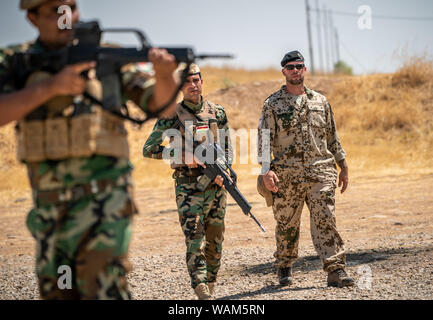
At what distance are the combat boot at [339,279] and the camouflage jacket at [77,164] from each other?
11.8 feet

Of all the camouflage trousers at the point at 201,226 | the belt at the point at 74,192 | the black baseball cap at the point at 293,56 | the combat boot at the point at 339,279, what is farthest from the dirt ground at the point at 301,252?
the belt at the point at 74,192

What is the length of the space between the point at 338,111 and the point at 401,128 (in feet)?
10.6

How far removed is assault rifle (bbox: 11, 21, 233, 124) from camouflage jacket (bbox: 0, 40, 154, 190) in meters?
0.06

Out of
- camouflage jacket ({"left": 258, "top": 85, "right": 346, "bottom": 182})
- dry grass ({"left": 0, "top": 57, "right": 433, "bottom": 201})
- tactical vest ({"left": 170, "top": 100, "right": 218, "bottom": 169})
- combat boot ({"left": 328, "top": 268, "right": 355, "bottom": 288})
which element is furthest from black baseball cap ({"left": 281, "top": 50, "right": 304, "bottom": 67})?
dry grass ({"left": 0, "top": 57, "right": 433, "bottom": 201})

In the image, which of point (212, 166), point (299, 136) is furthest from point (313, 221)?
point (212, 166)

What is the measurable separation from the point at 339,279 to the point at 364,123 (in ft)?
64.7

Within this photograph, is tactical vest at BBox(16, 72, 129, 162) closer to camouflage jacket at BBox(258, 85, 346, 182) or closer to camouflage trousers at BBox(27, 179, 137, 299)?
camouflage trousers at BBox(27, 179, 137, 299)

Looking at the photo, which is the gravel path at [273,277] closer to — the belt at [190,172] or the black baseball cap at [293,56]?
the belt at [190,172]

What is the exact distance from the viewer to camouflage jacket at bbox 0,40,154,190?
304cm

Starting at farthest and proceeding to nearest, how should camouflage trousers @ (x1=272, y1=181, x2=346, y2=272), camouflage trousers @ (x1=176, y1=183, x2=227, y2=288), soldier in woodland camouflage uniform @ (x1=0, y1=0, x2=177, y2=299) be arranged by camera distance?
1. camouflage trousers @ (x1=272, y1=181, x2=346, y2=272)
2. camouflage trousers @ (x1=176, y1=183, x2=227, y2=288)
3. soldier in woodland camouflage uniform @ (x1=0, y1=0, x2=177, y2=299)

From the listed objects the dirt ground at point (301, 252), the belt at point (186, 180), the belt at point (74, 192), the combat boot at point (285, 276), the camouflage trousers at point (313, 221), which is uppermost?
the belt at point (74, 192)

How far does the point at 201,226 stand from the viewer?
5855mm

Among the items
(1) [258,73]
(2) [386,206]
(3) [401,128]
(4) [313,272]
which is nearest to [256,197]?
(2) [386,206]

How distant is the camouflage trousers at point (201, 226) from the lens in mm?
5719
